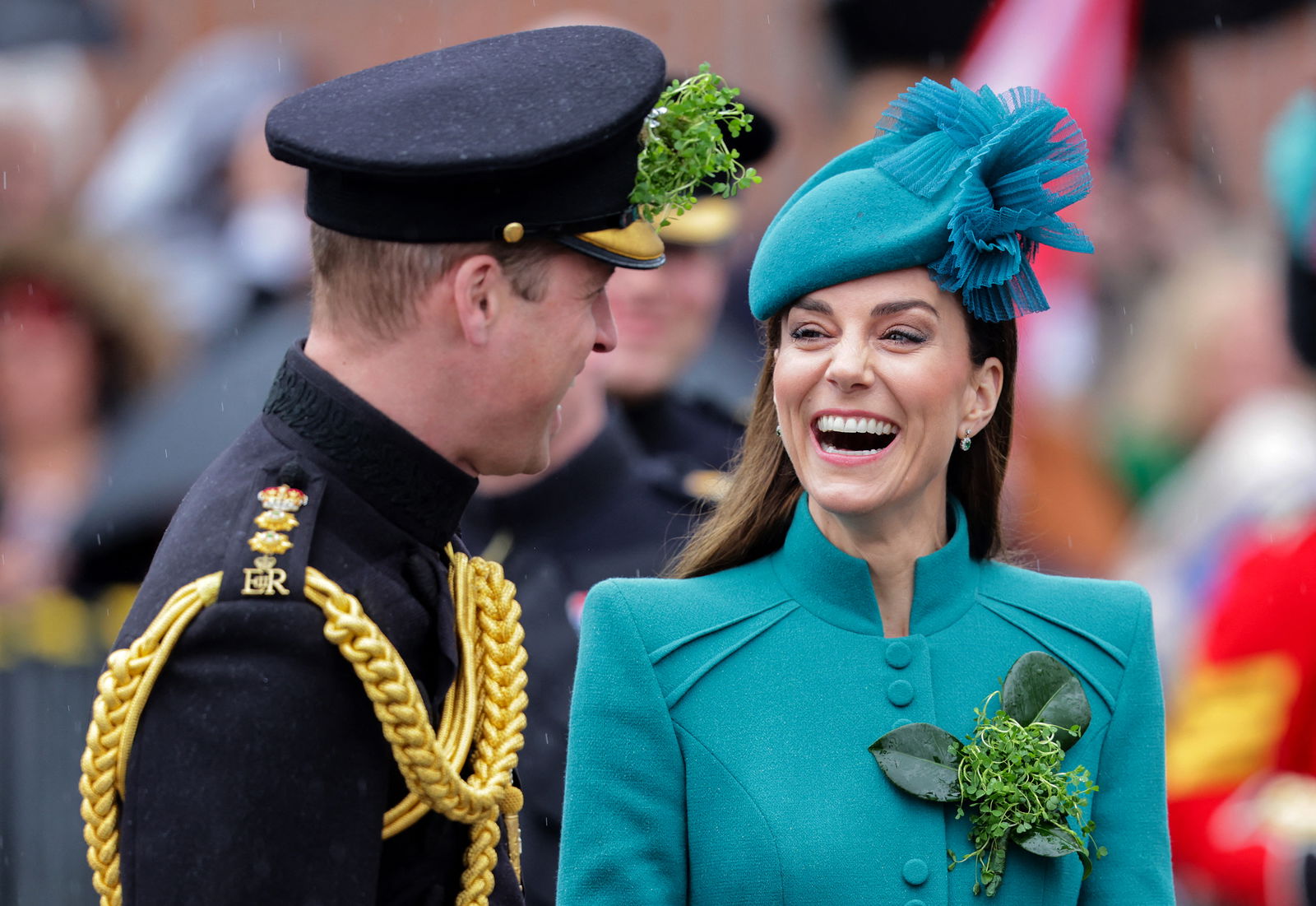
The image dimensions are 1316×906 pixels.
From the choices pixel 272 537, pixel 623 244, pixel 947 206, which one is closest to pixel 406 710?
pixel 272 537

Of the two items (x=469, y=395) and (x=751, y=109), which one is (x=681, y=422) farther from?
(x=469, y=395)

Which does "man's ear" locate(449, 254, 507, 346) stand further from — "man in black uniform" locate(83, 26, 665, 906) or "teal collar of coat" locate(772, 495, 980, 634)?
"teal collar of coat" locate(772, 495, 980, 634)

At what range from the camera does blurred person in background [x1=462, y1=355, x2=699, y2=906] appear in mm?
4562

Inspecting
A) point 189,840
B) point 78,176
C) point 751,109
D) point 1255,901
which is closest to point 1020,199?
point 189,840

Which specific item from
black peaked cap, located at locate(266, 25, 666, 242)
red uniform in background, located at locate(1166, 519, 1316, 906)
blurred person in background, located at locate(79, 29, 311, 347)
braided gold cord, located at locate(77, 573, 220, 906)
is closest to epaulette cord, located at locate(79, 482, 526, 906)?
braided gold cord, located at locate(77, 573, 220, 906)

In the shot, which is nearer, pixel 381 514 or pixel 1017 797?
pixel 381 514

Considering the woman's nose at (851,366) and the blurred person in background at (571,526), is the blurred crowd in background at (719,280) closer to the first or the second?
the blurred person in background at (571,526)

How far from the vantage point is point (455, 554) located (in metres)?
2.73

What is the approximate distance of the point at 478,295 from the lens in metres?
2.48

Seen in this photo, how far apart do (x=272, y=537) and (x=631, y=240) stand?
705mm

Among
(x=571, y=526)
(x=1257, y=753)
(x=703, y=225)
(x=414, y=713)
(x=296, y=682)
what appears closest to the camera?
(x=296, y=682)

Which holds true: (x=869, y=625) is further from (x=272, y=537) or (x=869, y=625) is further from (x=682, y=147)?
(x=272, y=537)

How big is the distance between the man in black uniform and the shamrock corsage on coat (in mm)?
620

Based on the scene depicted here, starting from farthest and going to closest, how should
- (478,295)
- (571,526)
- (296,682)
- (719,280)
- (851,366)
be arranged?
(719,280) < (571,526) < (851,366) < (478,295) < (296,682)
